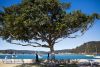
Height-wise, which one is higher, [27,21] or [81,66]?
[27,21]

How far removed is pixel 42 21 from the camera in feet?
101

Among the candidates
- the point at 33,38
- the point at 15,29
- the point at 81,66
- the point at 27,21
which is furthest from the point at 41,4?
the point at 81,66

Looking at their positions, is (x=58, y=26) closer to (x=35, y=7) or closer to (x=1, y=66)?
(x=35, y=7)

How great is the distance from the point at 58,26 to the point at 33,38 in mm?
7140

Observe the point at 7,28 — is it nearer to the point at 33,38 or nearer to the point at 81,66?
the point at 33,38

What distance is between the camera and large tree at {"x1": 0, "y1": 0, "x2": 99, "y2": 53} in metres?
31.2

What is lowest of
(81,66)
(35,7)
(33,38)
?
(81,66)

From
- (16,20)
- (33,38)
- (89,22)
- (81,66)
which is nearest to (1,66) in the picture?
(33,38)

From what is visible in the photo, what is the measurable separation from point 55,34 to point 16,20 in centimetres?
698

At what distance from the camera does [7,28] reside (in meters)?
34.8

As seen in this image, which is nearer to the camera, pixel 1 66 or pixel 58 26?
pixel 58 26

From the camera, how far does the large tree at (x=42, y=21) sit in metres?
31.2

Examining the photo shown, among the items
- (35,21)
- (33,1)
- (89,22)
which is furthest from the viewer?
(89,22)

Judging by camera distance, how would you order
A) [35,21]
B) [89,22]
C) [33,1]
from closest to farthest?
[35,21]
[33,1]
[89,22]
